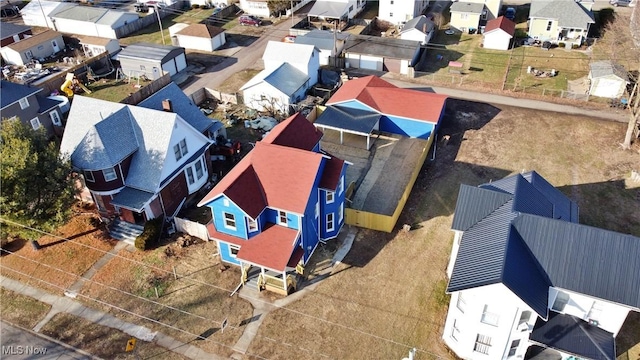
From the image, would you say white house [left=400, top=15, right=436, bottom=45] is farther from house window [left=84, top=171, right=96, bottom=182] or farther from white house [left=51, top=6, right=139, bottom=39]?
house window [left=84, top=171, right=96, bottom=182]

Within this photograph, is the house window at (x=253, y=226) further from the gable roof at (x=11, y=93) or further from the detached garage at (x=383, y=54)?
the detached garage at (x=383, y=54)

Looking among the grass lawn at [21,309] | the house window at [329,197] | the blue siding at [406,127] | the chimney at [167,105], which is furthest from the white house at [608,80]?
the grass lawn at [21,309]

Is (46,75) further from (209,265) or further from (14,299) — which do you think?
(209,265)

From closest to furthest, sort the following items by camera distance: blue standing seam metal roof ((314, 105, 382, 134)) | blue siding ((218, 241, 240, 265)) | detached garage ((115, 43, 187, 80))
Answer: blue siding ((218, 241, 240, 265))
blue standing seam metal roof ((314, 105, 382, 134))
detached garage ((115, 43, 187, 80))

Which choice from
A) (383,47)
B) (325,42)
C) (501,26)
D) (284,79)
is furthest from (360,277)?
(501,26)

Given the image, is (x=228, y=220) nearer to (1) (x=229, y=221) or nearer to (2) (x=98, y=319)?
(1) (x=229, y=221)

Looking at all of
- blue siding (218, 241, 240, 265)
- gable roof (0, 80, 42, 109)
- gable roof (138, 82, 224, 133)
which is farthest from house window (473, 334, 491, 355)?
gable roof (0, 80, 42, 109)
